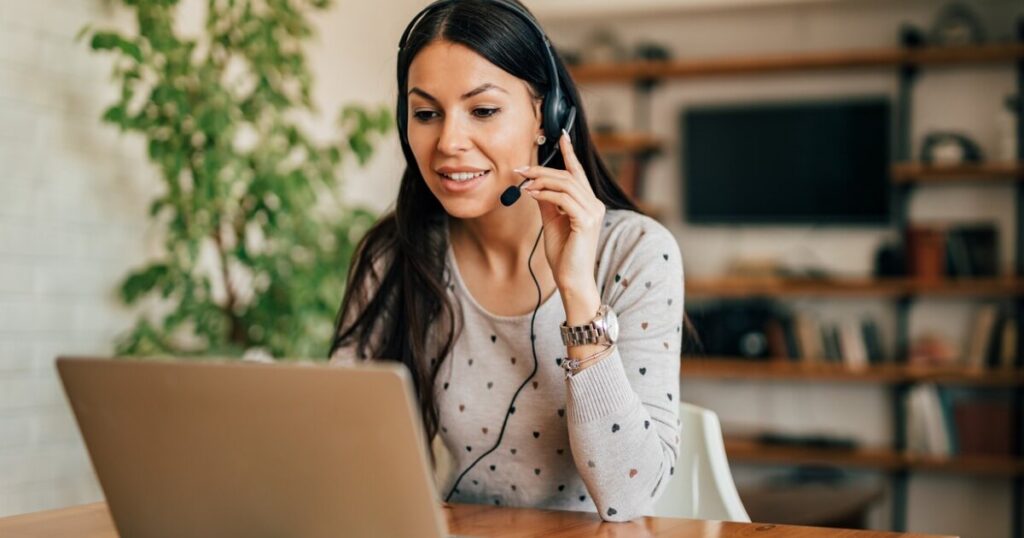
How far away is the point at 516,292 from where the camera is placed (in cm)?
150

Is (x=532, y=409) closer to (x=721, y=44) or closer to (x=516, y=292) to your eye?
(x=516, y=292)

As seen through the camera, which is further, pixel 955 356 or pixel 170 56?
pixel 955 356

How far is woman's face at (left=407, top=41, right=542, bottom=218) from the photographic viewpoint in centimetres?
134

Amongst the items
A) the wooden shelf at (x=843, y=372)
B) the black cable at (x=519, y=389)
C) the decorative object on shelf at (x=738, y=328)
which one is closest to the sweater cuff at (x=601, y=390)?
the black cable at (x=519, y=389)

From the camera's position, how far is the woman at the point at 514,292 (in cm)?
121

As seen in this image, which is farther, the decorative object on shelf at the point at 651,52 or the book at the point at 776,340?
the decorative object on shelf at the point at 651,52

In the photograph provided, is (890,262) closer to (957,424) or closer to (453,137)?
(957,424)

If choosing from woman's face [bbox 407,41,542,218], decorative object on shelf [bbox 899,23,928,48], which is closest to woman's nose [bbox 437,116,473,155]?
woman's face [bbox 407,41,542,218]

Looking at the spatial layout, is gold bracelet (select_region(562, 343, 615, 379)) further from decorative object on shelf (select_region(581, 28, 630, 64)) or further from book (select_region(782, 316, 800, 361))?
decorative object on shelf (select_region(581, 28, 630, 64))

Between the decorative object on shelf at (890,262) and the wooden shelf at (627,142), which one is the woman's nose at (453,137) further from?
the decorative object on shelf at (890,262)

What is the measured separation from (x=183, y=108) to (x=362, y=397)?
6.33 feet

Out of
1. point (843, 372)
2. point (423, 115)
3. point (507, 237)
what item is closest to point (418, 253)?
point (507, 237)

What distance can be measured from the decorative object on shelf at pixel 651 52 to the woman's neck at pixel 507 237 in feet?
11.2

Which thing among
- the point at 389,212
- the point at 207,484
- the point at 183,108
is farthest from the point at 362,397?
the point at 183,108
